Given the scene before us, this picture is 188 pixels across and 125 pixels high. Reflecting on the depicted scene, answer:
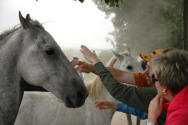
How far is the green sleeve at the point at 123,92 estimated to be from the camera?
2.00 meters

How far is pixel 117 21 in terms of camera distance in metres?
16.7

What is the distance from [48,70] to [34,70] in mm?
122

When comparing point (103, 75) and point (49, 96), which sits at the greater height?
point (103, 75)

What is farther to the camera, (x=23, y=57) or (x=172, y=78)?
(x=23, y=57)

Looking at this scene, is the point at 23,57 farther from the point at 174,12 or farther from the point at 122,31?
the point at 122,31

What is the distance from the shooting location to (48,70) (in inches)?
80.5

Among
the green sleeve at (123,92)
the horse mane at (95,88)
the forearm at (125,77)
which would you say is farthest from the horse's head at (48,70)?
the horse mane at (95,88)

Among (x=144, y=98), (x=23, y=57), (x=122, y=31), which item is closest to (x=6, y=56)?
(x=23, y=57)

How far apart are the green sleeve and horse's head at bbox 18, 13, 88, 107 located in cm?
23

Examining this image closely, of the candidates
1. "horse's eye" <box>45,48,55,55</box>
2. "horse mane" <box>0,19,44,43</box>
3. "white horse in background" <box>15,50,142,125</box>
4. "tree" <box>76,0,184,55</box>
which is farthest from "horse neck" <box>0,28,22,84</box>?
"tree" <box>76,0,184,55</box>

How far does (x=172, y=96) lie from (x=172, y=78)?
0.14 metres

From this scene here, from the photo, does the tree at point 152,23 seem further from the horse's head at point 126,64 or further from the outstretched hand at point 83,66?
the outstretched hand at point 83,66

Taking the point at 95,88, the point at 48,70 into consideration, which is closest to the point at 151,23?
the point at 95,88

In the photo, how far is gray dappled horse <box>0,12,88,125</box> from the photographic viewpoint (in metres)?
2.00
